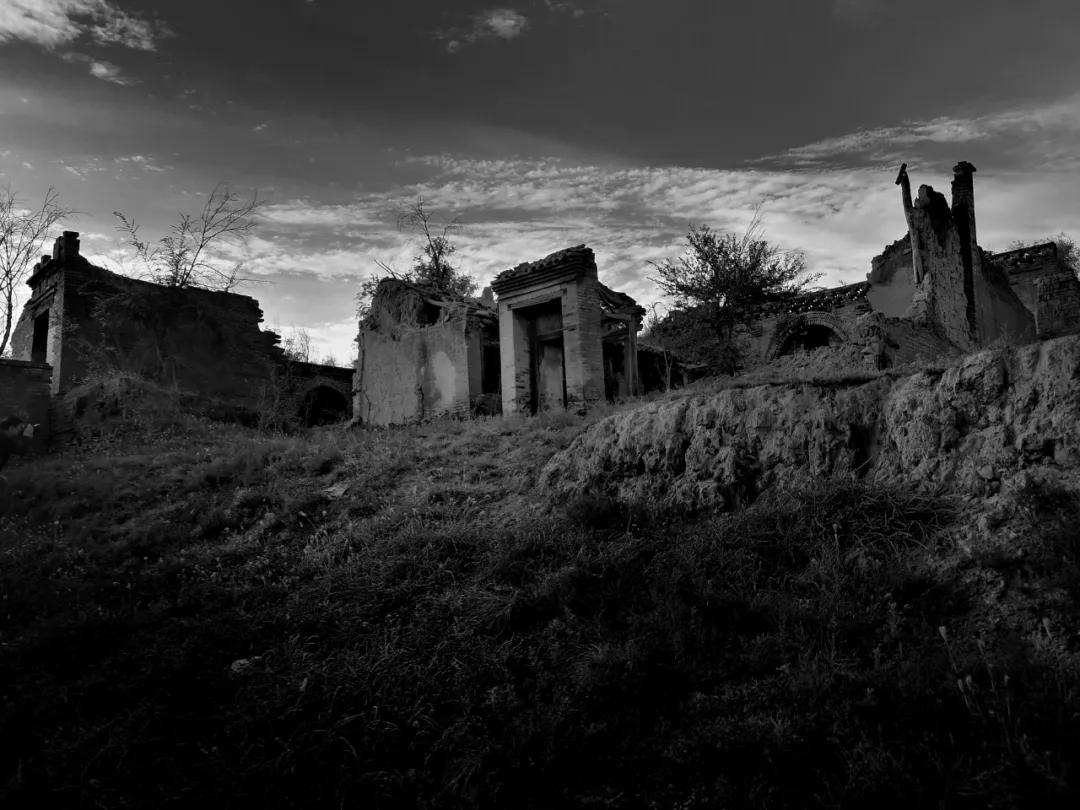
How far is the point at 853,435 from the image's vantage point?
766 cm

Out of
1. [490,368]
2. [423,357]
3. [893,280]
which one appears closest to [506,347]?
[490,368]

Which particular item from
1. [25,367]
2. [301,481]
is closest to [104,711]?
[301,481]

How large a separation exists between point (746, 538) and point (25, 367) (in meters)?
18.5

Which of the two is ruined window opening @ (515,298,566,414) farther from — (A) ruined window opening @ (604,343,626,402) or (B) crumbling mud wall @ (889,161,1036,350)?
(B) crumbling mud wall @ (889,161,1036,350)

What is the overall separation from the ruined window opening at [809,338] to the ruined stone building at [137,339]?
1609 centimetres

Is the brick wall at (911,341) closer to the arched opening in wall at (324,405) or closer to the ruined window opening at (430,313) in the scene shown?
the ruined window opening at (430,313)

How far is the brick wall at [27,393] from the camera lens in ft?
57.7

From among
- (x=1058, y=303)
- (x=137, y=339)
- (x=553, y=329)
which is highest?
(x=137, y=339)

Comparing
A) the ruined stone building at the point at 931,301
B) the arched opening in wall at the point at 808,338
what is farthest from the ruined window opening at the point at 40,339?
the arched opening in wall at the point at 808,338

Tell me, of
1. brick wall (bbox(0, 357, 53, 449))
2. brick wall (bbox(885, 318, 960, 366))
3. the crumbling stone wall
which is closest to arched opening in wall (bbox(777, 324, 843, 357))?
brick wall (bbox(885, 318, 960, 366))

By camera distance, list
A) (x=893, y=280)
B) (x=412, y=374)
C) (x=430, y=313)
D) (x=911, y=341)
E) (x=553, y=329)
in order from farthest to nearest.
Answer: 1. (x=893, y=280)
2. (x=430, y=313)
3. (x=412, y=374)
4. (x=553, y=329)
5. (x=911, y=341)

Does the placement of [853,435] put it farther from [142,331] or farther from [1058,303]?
[142,331]

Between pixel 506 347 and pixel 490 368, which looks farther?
pixel 490 368

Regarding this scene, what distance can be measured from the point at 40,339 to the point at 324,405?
32.8ft
